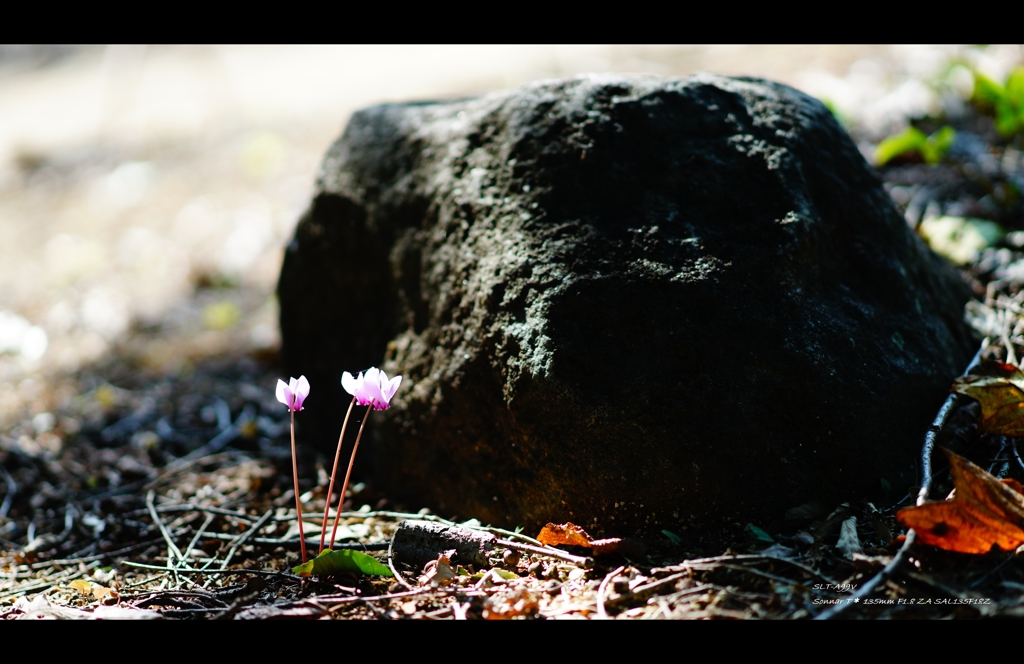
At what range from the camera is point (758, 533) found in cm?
183

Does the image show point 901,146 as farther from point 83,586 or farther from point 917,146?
point 83,586

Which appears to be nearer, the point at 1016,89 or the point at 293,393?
the point at 293,393

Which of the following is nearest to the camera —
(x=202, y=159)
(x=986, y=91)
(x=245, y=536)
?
(x=245, y=536)

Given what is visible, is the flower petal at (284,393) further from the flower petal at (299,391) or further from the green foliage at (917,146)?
the green foliage at (917,146)

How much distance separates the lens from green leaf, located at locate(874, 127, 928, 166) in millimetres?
3971

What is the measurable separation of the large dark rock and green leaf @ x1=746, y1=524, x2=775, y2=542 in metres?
0.05

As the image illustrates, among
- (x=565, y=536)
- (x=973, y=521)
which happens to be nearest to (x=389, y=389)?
(x=565, y=536)

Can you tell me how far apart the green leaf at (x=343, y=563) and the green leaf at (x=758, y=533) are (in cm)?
102

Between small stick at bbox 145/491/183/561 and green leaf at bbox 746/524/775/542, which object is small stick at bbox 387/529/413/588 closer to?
small stick at bbox 145/491/183/561

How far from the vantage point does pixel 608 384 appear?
1.95m

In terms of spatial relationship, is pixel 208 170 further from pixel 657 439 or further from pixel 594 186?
pixel 657 439

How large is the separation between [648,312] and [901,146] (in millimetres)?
2943

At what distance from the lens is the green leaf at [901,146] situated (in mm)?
3971

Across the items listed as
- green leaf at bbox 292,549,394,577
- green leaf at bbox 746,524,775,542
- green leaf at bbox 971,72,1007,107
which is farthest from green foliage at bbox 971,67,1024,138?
green leaf at bbox 292,549,394,577
